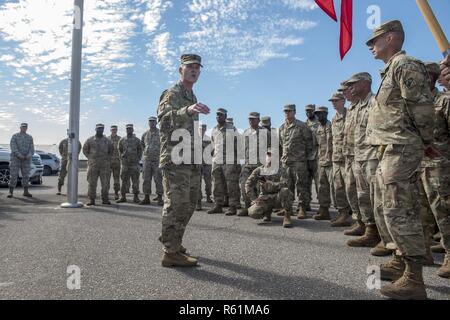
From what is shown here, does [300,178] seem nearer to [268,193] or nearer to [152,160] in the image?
[268,193]

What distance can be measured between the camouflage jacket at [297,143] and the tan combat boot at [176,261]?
432 centimetres

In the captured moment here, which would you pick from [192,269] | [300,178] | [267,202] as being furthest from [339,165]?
[192,269]

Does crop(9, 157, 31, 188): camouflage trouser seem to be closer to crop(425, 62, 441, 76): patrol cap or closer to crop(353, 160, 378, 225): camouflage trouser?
crop(353, 160, 378, 225): camouflage trouser

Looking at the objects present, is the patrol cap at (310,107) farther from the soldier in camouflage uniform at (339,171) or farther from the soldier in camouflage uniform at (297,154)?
the soldier in camouflage uniform at (339,171)

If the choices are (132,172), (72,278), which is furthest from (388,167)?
(132,172)

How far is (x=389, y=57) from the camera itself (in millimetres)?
3256

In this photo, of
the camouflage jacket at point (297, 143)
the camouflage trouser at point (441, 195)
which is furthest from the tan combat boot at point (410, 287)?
the camouflage jacket at point (297, 143)

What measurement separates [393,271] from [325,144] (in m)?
4.21

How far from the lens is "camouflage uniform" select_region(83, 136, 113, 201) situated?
9320mm

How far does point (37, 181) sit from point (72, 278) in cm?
1370

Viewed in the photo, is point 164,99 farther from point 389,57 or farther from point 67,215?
point 67,215

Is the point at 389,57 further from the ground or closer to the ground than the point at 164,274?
further from the ground

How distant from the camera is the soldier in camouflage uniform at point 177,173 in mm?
3764
